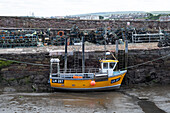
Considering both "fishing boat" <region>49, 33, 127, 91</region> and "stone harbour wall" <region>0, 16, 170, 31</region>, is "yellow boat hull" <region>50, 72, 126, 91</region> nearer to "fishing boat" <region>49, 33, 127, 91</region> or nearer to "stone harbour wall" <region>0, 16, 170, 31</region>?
"fishing boat" <region>49, 33, 127, 91</region>

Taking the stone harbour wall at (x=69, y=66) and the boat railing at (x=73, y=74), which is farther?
the stone harbour wall at (x=69, y=66)

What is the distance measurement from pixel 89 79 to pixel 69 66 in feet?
6.35

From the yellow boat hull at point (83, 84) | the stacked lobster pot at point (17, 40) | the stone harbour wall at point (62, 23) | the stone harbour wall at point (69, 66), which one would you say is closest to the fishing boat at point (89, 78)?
the yellow boat hull at point (83, 84)

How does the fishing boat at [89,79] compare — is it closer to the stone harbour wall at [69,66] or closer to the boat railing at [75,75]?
the boat railing at [75,75]

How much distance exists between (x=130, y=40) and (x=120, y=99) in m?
8.21

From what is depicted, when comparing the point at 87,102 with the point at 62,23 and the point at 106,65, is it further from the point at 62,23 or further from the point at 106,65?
the point at 62,23

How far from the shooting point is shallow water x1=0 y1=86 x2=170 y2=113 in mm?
11680

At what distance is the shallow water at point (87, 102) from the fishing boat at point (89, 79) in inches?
13.7

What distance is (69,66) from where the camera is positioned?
15.5m

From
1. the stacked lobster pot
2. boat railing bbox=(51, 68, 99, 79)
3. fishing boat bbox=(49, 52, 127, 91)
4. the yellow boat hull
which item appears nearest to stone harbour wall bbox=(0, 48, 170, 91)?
boat railing bbox=(51, 68, 99, 79)

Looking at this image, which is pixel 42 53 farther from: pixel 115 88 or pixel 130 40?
pixel 130 40

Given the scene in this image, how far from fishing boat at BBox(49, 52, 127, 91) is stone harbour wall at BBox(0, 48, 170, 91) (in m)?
0.90

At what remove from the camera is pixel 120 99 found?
43.4 ft

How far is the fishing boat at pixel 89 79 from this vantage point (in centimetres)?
1406
